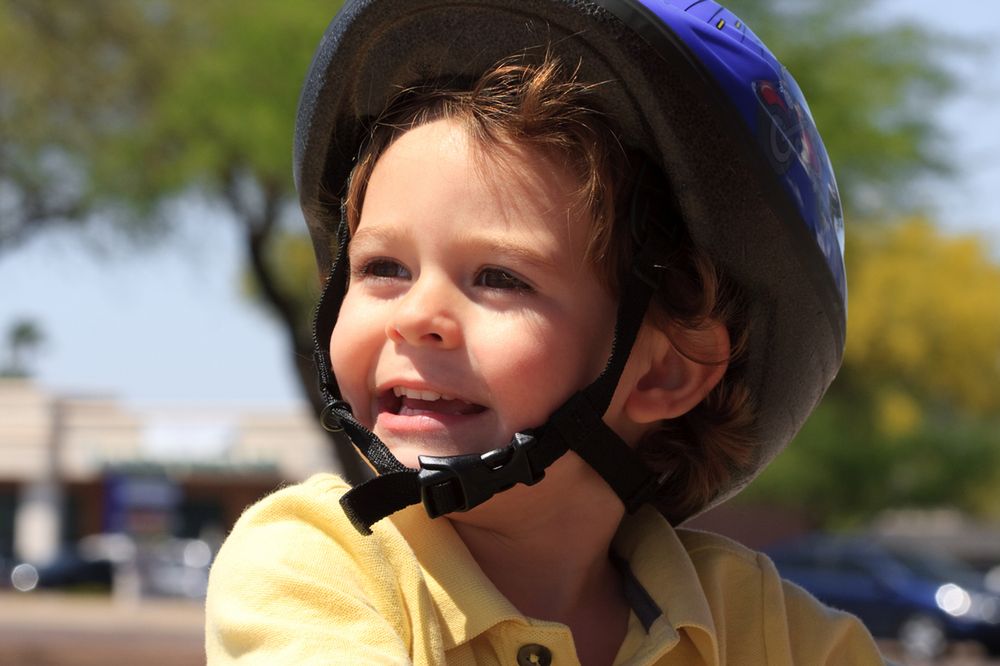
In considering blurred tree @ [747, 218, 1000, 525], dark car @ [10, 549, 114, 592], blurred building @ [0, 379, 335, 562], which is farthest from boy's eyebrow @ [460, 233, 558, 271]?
blurred building @ [0, 379, 335, 562]

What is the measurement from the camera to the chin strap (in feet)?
6.47

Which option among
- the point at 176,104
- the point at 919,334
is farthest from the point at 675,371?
the point at 919,334

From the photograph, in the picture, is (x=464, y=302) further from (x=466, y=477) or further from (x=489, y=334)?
(x=466, y=477)

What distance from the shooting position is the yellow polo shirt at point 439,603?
177 cm

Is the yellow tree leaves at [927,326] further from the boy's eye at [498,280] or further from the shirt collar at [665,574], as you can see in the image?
the boy's eye at [498,280]

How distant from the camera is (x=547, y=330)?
2.08m

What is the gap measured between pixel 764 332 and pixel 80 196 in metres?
10.6

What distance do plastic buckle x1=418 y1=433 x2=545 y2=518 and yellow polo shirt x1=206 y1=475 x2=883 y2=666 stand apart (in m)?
0.10

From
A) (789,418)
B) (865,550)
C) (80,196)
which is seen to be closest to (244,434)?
(865,550)

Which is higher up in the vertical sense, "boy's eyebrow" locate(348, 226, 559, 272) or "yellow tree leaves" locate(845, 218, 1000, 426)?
"yellow tree leaves" locate(845, 218, 1000, 426)

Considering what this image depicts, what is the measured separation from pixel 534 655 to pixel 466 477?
0.26 meters

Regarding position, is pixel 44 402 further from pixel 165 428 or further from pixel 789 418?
pixel 789 418

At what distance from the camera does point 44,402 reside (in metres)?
42.7

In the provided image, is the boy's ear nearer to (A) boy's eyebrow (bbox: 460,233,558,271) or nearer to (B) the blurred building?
(A) boy's eyebrow (bbox: 460,233,558,271)
